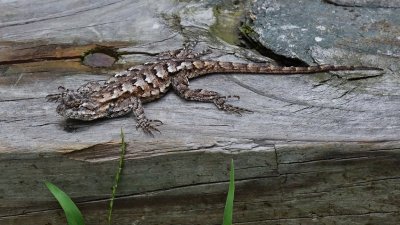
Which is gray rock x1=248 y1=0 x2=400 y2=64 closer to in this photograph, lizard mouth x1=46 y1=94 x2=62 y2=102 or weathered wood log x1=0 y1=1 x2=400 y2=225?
weathered wood log x1=0 y1=1 x2=400 y2=225

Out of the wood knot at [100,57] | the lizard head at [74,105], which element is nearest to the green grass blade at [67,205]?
the lizard head at [74,105]

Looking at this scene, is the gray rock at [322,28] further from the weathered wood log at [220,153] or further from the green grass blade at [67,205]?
the green grass blade at [67,205]

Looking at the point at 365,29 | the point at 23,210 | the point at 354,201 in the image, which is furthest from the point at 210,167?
the point at 365,29

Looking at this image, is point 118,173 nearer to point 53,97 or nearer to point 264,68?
point 53,97

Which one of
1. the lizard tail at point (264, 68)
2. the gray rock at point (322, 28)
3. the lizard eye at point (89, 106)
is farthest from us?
the gray rock at point (322, 28)

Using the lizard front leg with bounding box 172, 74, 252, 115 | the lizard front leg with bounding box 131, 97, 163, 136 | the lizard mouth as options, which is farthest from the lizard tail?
the lizard mouth

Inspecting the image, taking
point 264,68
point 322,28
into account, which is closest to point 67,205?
point 264,68

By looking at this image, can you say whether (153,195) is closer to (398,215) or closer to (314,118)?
(314,118)
